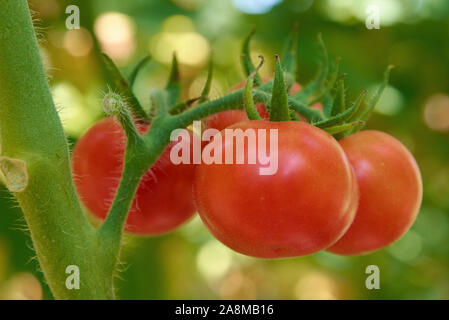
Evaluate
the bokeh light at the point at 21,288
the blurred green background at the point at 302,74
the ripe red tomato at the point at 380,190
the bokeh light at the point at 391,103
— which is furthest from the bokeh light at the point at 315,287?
the ripe red tomato at the point at 380,190

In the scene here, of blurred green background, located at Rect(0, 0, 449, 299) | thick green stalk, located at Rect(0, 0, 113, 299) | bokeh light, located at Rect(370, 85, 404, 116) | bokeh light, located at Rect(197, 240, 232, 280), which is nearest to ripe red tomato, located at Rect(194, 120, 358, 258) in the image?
thick green stalk, located at Rect(0, 0, 113, 299)

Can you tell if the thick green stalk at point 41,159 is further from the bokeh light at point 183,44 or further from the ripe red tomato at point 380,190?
the bokeh light at point 183,44

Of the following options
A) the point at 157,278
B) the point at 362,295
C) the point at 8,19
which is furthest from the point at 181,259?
the point at 8,19

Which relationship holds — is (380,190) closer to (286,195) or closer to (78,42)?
(286,195)

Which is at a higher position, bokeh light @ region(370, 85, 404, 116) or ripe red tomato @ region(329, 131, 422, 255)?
bokeh light @ region(370, 85, 404, 116)

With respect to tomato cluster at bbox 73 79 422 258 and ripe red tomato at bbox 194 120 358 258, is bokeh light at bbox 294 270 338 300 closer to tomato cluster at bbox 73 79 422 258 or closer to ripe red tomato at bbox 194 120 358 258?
tomato cluster at bbox 73 79 422 258

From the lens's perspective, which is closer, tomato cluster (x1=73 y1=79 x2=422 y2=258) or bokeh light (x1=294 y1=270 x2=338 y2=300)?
tomato cluster (x1=73 y1=79 x2=422 y2=258)

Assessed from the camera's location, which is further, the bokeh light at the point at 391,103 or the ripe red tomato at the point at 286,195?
the bokeh light at the point at 391,103
